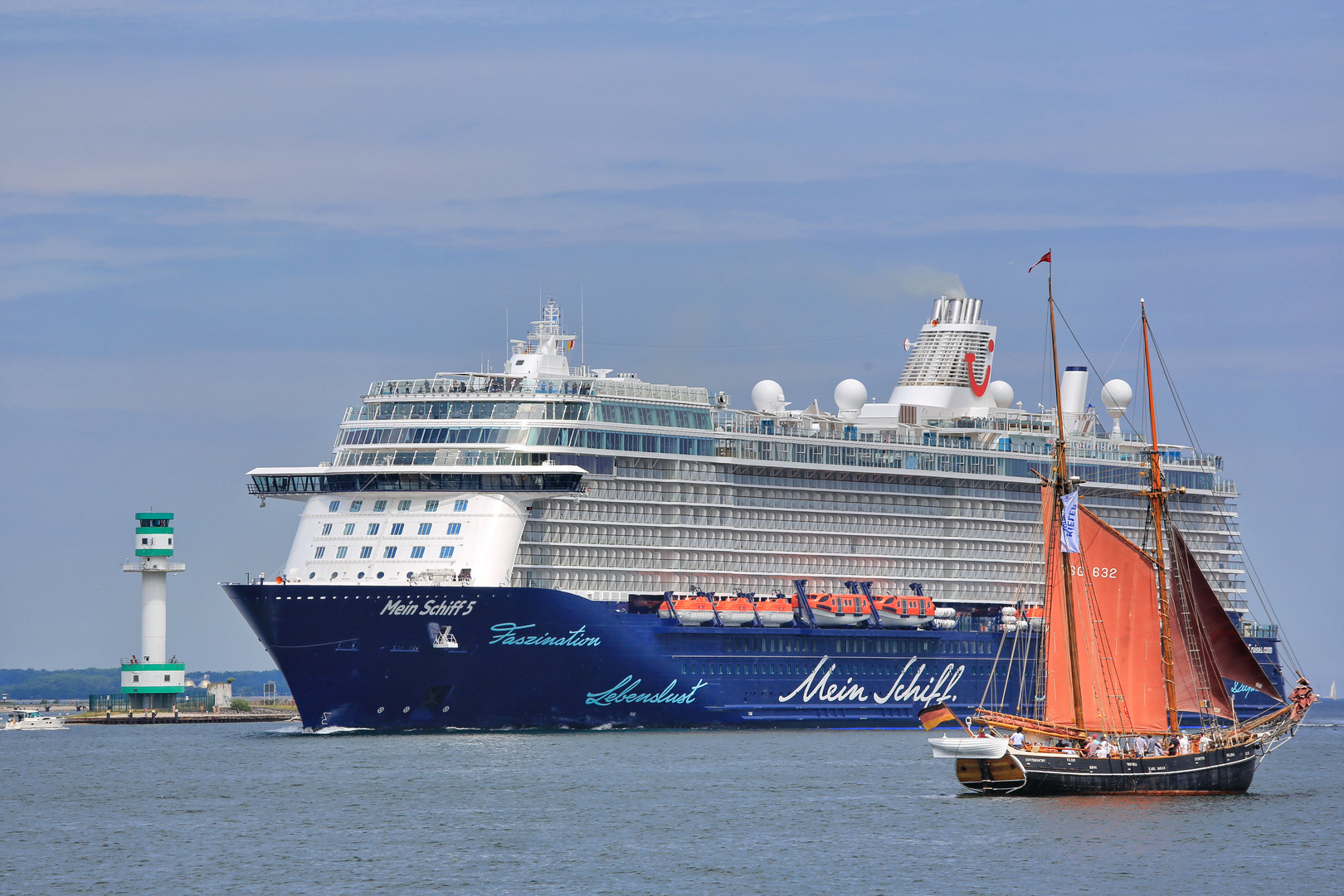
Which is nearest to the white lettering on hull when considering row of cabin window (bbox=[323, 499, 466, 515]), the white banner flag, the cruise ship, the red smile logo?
the cruise ship

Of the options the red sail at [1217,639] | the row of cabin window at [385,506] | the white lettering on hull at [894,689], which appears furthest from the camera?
the white lettering on hull at [894,689]

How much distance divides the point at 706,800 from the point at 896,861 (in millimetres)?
11597

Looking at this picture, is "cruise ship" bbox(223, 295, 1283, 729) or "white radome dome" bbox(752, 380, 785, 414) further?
"white radome dome" bbox(752, 380, 785, 414)

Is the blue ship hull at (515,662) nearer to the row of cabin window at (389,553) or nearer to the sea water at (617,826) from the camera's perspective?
the sea water at (617,826)

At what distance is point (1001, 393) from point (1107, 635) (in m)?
42.6

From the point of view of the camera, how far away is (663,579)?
3270 inches

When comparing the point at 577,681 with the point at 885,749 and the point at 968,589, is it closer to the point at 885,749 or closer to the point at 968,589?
the point at 885,749

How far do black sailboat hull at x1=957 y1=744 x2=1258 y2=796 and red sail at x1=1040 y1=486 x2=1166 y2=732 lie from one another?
7.10ft

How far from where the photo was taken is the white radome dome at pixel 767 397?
309ft

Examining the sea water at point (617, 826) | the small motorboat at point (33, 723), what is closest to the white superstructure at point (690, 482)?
the sea water at point (617, 826)

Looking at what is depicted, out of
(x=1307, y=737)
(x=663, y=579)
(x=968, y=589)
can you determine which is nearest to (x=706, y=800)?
(x=663, y=579)

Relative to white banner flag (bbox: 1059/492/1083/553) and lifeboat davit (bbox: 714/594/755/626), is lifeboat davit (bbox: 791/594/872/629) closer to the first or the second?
lifeboat davit (bbox: 714/594/755/626)

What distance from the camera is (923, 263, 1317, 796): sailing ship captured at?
193 feet

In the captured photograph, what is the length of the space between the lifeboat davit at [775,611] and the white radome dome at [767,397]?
1161 centimetres
